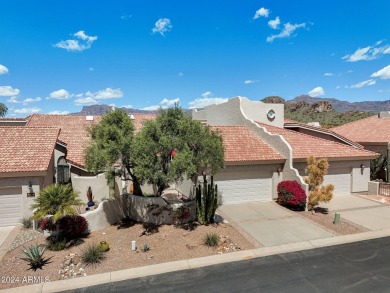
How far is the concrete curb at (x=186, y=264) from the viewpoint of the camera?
9273 mm

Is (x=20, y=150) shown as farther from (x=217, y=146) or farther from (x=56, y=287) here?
(x=217, y=146)

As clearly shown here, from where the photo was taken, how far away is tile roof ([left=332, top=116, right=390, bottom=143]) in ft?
88.2

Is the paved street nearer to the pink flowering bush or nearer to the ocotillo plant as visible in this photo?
the ocotillo plant

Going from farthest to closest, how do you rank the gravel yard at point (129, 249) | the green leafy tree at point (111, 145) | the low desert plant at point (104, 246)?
the green leafy tree at point (111, 145) < the low desert plant at point (104, 246) < the gravel yard at point (129, 249)

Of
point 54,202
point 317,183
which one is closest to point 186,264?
point 54,202

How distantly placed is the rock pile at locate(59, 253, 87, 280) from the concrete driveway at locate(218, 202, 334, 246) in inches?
305

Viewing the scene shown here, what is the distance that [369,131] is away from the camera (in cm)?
2956

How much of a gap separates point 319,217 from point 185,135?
31.4 ft

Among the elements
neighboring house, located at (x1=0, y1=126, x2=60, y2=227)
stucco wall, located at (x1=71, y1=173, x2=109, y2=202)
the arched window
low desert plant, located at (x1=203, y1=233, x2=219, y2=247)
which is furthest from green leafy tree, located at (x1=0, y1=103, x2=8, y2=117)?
low desert plant, located at (x1=203, y1=233, x2=219, y2=247)

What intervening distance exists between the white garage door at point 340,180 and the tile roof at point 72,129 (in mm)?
14748

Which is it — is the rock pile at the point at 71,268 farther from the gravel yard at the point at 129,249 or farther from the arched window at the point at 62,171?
the arched window at the point at 62,171

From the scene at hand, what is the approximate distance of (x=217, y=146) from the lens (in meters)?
13.1

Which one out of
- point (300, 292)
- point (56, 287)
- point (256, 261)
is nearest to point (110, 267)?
point (56, 287)

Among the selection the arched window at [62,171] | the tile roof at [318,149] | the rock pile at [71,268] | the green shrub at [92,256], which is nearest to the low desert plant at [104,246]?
the green shrub at [92,256]
